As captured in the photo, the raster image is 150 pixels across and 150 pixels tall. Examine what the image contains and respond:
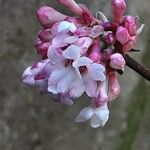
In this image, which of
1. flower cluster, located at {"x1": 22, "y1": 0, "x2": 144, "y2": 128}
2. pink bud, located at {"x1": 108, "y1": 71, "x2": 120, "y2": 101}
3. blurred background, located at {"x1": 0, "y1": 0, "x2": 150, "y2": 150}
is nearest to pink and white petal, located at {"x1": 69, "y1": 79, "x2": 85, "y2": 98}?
flower cluster, located at {"x1": 22, "y1": 0, "x2": 144, "y2": 128}

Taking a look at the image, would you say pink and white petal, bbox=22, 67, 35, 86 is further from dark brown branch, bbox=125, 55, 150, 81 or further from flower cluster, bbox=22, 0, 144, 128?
dark brown branch, bbox=125, 55, 150, 81

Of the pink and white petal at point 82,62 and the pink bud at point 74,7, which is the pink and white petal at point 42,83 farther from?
the pink bud at point 74,7

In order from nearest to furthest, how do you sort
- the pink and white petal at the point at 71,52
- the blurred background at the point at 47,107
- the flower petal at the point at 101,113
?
the pink and white petal at the point at 71,52
the flower petal at the point at 101,113
the blurred background at the point at 47,107

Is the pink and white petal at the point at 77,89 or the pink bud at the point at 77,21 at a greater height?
the pink bud at the point at 77,21

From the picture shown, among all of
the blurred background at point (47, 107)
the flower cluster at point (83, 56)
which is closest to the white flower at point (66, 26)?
the flower cluster at point (83, 56)

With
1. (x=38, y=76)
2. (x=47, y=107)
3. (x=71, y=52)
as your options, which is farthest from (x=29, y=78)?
(x=47, y=107)

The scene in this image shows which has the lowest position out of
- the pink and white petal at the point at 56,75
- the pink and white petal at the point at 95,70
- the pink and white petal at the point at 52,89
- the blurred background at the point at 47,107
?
the blurred background at the point at 47,107

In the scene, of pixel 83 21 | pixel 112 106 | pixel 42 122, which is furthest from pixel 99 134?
pixel 83 21
